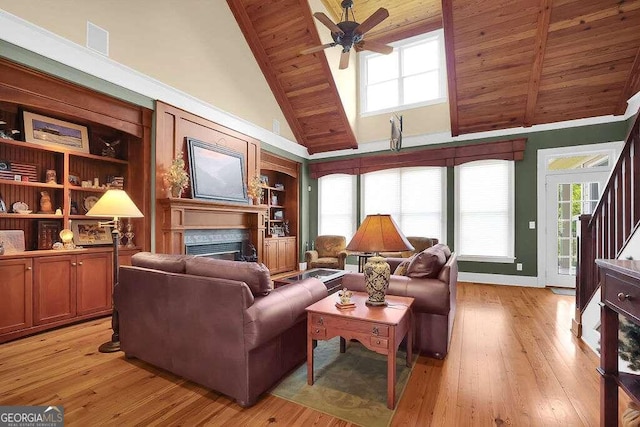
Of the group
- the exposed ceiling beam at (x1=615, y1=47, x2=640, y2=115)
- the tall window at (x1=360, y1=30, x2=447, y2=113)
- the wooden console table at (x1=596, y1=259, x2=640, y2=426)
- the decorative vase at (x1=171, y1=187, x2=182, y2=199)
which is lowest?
the wooden console table at (x1=596, y1=259, x2=640, y2=426)

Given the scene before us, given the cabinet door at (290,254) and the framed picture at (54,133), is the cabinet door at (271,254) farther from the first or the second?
the framed picture at (54,133)

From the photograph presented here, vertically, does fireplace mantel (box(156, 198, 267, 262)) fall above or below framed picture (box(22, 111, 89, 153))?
below

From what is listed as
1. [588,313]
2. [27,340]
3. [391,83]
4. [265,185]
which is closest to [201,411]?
[27,340]

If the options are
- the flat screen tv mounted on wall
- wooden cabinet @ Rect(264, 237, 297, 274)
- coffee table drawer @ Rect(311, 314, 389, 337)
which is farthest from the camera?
wooden cabinet @ Rect(264, 237, 297, 274)

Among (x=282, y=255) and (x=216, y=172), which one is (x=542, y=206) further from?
(x=216, y=172)

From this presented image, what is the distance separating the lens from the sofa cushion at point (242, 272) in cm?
201

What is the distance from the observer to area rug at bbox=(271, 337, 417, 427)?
186cm

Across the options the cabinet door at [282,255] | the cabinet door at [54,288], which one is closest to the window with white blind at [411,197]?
the cabinet door at [282,255]

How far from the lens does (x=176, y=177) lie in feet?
13.7

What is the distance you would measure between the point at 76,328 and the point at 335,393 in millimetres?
3099

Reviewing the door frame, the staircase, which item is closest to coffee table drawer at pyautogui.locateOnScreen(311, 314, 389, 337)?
the staircase

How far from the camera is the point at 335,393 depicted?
206 centimetres

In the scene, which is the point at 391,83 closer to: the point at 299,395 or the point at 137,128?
the point at 137,128

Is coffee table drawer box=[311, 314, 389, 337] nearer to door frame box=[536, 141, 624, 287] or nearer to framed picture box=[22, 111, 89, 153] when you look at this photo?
framed picture box=[22, 111, 89, 153]
